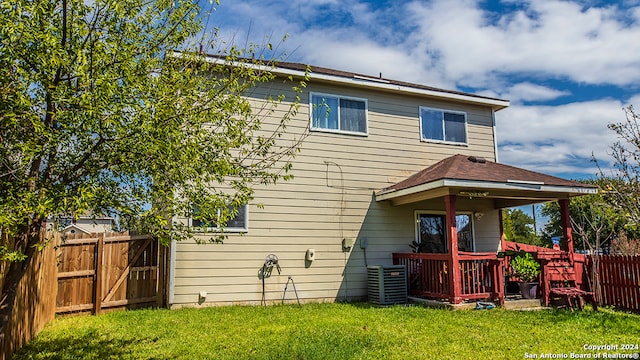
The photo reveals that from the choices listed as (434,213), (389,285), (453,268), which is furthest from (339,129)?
(453,268)

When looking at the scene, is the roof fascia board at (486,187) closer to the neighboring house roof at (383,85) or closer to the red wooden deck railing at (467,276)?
the red wooden deck railing at (467,276)

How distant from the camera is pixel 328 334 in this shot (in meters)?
6.47

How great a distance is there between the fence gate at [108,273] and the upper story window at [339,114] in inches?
186

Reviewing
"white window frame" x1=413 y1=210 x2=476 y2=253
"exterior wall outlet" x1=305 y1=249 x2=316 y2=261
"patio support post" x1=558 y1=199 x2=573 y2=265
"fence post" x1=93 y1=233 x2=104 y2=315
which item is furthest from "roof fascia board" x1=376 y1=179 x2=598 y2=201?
"fence post" x1=93 y1=233 x2=104 y2=315

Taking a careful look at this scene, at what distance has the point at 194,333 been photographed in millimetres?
6723

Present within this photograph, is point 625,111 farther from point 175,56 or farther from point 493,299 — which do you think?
point 175,56

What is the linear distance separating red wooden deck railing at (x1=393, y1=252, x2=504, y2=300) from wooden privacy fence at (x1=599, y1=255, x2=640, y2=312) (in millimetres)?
2550

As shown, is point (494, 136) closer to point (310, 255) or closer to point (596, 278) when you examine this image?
point (596, 278)

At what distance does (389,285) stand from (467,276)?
167 centimetres

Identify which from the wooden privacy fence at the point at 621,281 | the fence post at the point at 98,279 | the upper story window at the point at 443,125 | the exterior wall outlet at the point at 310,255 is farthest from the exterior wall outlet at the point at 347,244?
the wooden privacy fence at the point at 621,281

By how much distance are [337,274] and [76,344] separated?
18.6 ft

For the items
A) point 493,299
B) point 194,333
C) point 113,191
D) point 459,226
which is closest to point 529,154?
point 459,226

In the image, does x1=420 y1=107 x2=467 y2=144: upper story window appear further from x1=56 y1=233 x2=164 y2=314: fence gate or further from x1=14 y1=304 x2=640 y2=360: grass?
x1=56 y1=233 x2=164 y2=314: fence gate

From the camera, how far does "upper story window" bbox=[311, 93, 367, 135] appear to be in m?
10.7
